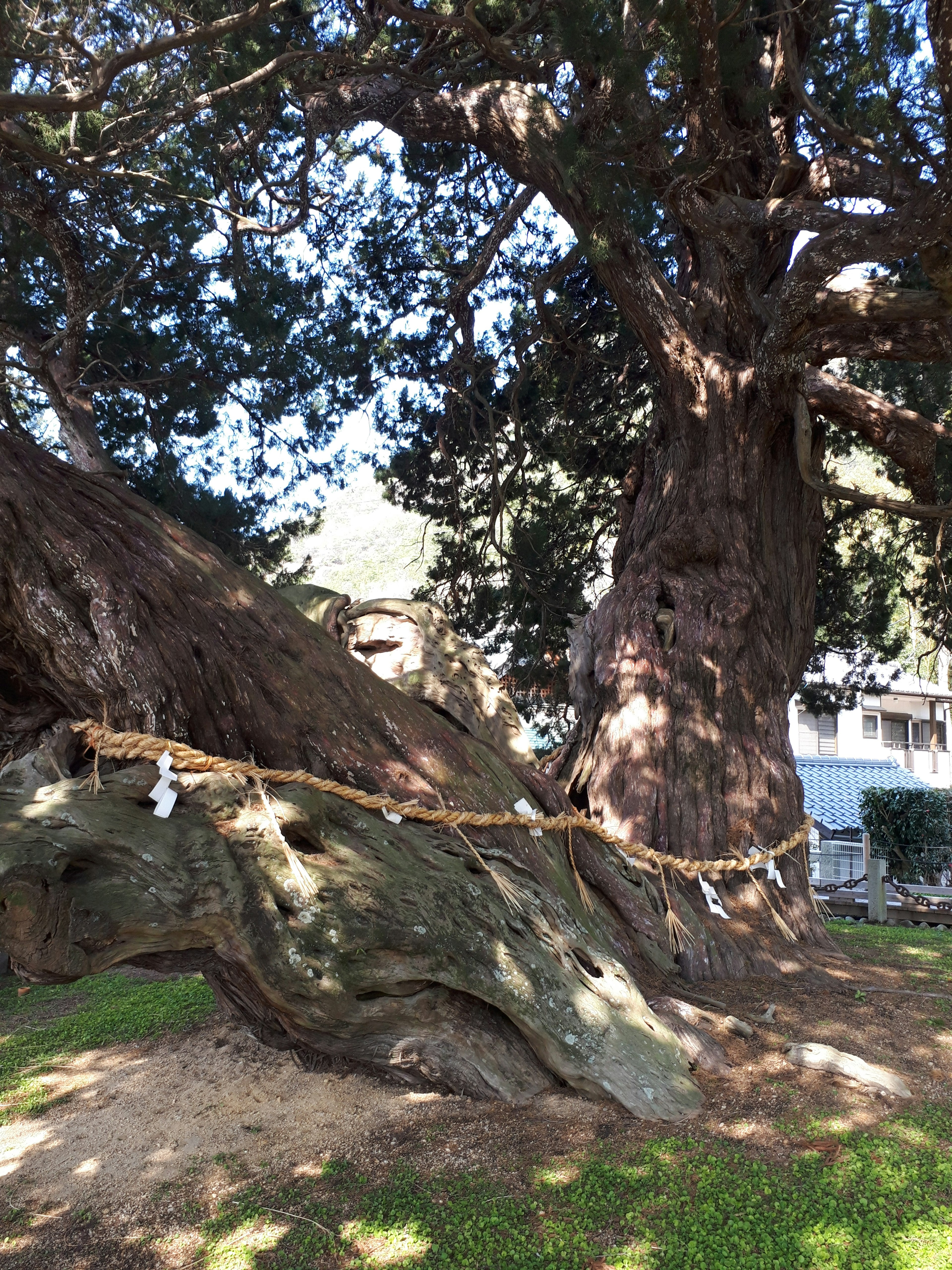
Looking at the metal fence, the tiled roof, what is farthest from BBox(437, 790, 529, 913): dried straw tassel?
the tiled roof

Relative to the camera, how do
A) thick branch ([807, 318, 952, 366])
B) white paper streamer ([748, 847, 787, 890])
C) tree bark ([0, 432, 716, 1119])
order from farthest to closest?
thick branch ([807, 318, 952, 366]), white paper streamer ([748, 847, 787, 890]), tree bark ([0, 432, 716, 1119])

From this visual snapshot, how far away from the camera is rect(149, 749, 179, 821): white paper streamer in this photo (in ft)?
9.41

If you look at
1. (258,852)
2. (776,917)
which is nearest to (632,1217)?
(258,852)

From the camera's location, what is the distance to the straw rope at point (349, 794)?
2.97 metres

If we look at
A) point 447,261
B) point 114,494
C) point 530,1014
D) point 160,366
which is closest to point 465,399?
point 447,261

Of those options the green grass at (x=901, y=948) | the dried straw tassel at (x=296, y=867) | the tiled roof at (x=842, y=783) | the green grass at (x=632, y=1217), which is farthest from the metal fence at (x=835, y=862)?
the dried straw tassel at (x=296, y=867)

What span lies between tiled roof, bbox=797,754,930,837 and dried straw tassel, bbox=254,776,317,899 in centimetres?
1365

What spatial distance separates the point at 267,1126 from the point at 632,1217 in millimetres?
1326

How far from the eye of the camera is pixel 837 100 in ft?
18.1

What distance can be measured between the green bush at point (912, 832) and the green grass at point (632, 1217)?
11042 millimetres

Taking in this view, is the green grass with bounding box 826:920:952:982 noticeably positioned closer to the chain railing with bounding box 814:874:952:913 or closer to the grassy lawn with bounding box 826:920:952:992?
the grassy lawn with bounding box 826:920:952:992

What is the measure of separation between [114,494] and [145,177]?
8.73 ft

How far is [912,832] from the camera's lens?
43.0ft

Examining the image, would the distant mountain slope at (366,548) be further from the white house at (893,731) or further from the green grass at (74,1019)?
the white house at (893,731)
